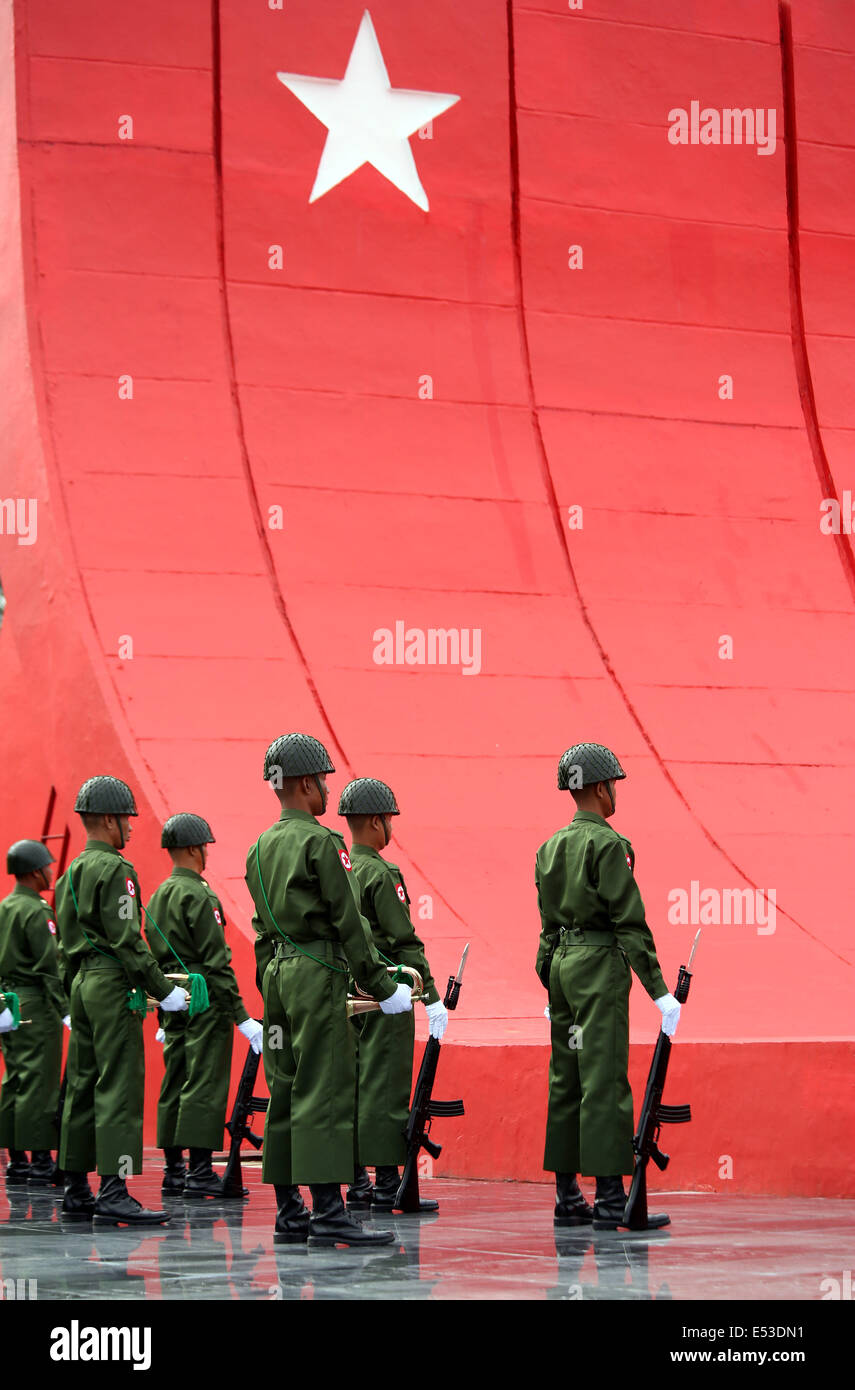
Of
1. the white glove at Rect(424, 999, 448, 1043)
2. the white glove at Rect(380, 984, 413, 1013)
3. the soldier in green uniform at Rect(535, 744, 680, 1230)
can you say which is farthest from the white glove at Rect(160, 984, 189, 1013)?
the soldier in green uniform at Rect(535, 744, 680, 1230)

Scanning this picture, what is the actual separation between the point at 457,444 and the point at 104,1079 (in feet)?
23.8

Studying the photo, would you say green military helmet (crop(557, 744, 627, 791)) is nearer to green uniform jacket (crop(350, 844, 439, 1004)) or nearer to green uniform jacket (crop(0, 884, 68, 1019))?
green uniform jacket (crop(350, 844, 439, 1004))

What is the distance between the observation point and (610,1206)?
23.8ft

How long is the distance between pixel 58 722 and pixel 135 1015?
15.2ft

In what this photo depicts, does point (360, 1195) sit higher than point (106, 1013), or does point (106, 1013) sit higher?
point (106, 1013)

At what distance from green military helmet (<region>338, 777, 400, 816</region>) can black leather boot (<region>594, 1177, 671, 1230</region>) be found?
6.70 ft

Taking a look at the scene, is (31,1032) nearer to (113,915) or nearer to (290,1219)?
(113,915)

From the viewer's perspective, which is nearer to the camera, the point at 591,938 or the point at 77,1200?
the point at 591,938

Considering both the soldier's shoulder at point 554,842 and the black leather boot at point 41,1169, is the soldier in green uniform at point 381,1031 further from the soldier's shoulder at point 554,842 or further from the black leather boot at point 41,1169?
the black leather boot at point 41,1169

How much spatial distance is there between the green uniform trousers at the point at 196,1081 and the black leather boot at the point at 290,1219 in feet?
7.31

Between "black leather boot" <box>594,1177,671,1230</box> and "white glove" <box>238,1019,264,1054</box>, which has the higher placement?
"white glove" <box>238,1019,264,1054</box>

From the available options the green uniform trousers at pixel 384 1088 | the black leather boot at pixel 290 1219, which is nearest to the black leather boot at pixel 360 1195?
the green uniform trousers at pixel 384 1088

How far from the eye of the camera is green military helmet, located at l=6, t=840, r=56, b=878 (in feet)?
32.9

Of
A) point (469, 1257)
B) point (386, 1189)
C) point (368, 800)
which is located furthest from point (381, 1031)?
point (469, 1257)
